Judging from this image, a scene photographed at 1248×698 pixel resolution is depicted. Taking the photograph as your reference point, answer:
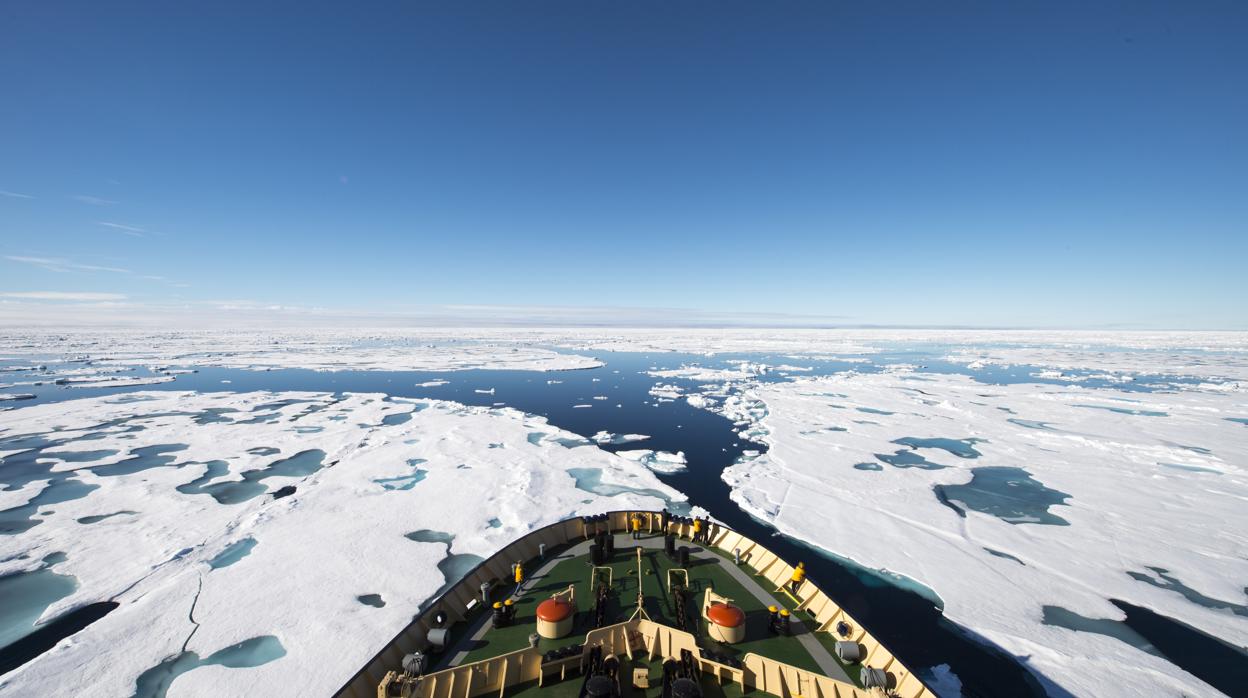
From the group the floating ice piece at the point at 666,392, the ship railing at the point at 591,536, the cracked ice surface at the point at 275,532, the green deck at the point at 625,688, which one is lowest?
the cracked ice surface at the point at 275,532

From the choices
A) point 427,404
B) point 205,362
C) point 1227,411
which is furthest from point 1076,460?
point 205,362

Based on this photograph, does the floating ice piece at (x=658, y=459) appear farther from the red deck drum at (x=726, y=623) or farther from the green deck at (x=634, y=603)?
the red deck drum at (x=726, y=623)

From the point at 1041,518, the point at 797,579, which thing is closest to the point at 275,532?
the point at 797,579

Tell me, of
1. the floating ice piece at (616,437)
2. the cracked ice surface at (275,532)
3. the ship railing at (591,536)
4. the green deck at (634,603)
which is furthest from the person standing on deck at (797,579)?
the floating ice piece at (616,437)

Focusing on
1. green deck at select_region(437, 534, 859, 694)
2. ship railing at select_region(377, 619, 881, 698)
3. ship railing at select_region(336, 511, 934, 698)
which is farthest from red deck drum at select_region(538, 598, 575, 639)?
ship railing at select_region(336, 511, 934, 698)

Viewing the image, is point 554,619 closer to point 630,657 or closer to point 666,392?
point 630,657

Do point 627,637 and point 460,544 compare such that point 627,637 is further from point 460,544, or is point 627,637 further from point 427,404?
point 427,404
